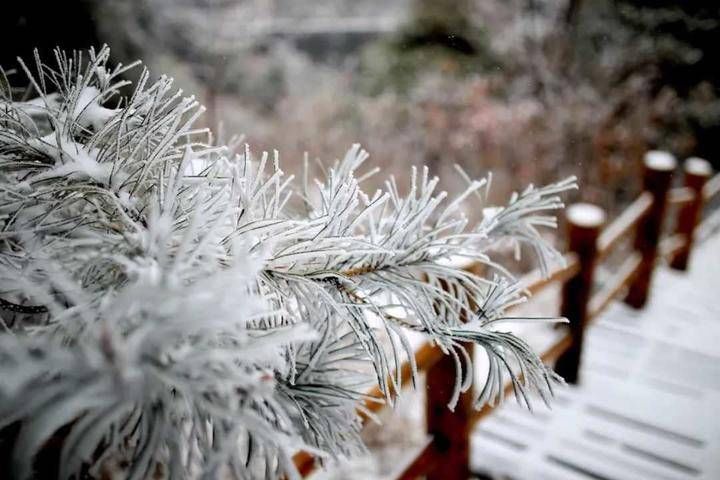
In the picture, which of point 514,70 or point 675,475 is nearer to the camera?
point 675,475

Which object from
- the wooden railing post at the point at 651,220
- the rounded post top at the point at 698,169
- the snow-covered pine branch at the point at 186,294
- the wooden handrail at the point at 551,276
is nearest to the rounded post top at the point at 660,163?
the wooden railing post at the point at 651,220

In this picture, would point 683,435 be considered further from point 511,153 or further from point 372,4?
point 372,4

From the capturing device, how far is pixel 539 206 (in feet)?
2.93

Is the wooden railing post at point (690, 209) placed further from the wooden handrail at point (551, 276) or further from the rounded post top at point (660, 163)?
the wooden handrail at point (551, 276)

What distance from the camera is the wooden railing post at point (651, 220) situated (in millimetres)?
3227

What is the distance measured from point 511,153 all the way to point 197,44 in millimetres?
4508

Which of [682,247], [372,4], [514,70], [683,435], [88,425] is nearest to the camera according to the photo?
[88,425]

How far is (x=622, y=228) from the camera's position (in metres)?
2.92

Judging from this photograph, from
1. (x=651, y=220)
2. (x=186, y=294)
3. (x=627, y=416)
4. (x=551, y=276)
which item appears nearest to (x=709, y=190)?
(x=651, y=220)

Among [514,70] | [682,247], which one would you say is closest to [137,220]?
[682,247]

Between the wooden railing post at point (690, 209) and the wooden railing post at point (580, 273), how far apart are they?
5.94 feet

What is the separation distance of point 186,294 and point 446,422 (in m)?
1.57

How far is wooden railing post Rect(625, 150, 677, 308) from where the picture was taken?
323 cm

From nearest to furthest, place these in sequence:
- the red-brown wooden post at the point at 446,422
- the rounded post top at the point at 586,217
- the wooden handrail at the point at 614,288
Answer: the red-brown wooden post at the point at 446,422, the rounded post top at the point at 586,217, the wooden handrail at the point at 614,288
